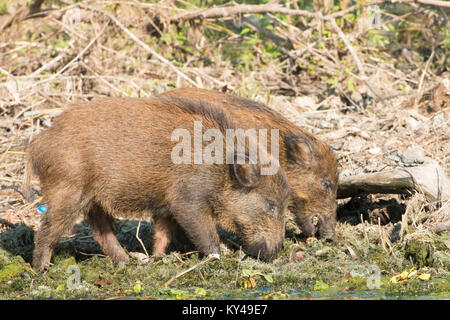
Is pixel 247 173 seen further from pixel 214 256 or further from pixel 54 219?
pixel 54 219

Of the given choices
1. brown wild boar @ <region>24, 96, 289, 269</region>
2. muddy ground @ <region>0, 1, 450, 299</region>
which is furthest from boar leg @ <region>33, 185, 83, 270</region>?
muddy ground @ <region>0, 1, 450, 299</region>

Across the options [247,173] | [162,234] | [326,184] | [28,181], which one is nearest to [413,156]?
[326,184]

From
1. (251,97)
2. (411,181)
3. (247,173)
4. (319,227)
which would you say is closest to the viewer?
(247,173)

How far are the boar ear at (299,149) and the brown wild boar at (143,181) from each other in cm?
73

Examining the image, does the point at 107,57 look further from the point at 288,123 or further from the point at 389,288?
the point at 389,288

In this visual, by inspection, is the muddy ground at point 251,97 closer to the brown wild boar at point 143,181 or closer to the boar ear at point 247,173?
the brown wild boar at point 143,181

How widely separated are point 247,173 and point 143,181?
982 millimetres

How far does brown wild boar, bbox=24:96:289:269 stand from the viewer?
6562 mm

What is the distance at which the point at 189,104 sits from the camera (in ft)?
23.4

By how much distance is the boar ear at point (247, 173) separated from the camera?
22.4 feet

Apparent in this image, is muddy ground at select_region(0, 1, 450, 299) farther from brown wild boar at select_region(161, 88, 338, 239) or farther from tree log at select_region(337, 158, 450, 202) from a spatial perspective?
brown wild boar at select_region(161, 88, 338, 239)

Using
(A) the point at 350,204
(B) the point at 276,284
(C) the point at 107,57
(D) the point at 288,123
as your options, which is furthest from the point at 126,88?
(B) the point at 276,284

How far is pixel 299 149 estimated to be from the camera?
772 cm

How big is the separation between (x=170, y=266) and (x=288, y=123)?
226 centimetres
